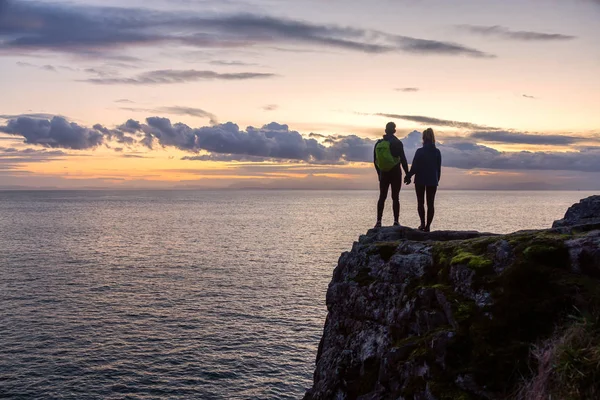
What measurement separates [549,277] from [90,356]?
43.1 metres

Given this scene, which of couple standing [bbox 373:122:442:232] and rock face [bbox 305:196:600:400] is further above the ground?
couple standing [bbox 373:122:442:232]

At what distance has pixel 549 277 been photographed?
11297 mm

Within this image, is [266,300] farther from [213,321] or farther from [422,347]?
[422,347]

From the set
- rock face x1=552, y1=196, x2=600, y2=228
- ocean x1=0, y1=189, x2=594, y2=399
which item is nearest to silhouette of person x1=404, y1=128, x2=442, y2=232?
rock face x1=552, y1=196, x2=600, y2=228

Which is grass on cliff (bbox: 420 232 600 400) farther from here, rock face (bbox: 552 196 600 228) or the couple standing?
rock face (bbox: 552 196 600 228)

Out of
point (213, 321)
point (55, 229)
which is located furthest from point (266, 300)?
point (55, 229)

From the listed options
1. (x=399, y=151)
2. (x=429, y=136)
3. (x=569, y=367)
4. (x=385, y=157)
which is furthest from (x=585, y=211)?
(x=569, y=367)

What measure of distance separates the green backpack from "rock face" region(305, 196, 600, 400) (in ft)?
15.6

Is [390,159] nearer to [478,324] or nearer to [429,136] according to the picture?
[429,136]

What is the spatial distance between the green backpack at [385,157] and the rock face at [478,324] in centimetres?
475

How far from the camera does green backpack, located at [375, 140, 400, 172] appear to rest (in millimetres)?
20312

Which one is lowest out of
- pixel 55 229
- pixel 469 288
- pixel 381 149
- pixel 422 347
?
pixel 55 229

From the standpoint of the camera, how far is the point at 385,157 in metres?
20.4

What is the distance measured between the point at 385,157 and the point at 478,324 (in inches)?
402
